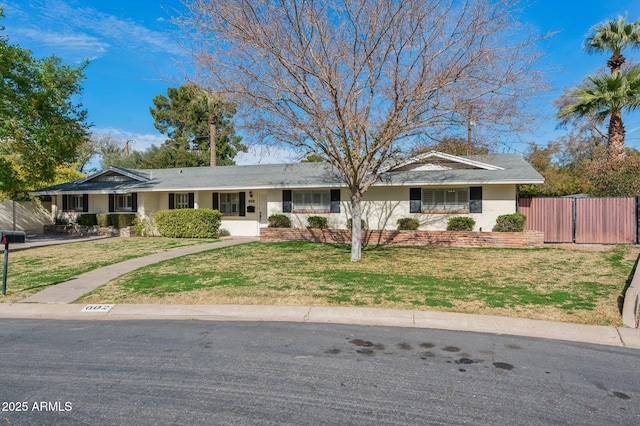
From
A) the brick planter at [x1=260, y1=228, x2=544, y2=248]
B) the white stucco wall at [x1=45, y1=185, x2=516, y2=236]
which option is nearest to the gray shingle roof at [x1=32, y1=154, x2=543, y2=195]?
the white stucco wall at [x1=45, y1=185, x2=516, y2=236]

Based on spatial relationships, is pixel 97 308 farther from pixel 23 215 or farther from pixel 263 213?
pixel 23 215

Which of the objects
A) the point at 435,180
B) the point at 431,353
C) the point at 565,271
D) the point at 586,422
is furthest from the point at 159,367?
the point at 435,180

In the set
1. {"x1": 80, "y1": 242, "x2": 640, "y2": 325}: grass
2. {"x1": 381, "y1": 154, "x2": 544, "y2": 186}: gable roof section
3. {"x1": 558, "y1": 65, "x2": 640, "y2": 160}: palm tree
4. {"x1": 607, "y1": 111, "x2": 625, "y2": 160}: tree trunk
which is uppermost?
{"x1": 558, "y1": 65, "x2": 640, "y2": 160}: palm tree

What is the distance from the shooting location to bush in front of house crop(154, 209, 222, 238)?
20.3 meters

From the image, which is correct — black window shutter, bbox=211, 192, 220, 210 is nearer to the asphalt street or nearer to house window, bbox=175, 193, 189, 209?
house window, bbox=175, 193, 189, 209

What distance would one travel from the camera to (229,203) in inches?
874

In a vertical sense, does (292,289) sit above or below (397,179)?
below

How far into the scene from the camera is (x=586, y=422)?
365 cm

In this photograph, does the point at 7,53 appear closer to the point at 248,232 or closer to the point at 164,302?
the point at 248,232

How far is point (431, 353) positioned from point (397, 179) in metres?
13.4

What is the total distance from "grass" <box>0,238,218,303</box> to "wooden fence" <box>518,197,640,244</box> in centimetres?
1433

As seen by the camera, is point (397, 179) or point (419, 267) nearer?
point (419, 267)

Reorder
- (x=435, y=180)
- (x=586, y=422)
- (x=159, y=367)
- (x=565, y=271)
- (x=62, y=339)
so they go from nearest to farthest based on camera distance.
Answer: (x=586, y=422) → (x=159, y=367) → (x=62, y=339) → (x=565, y=271) → (x=435, y=180)

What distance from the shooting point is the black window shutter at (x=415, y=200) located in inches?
729
